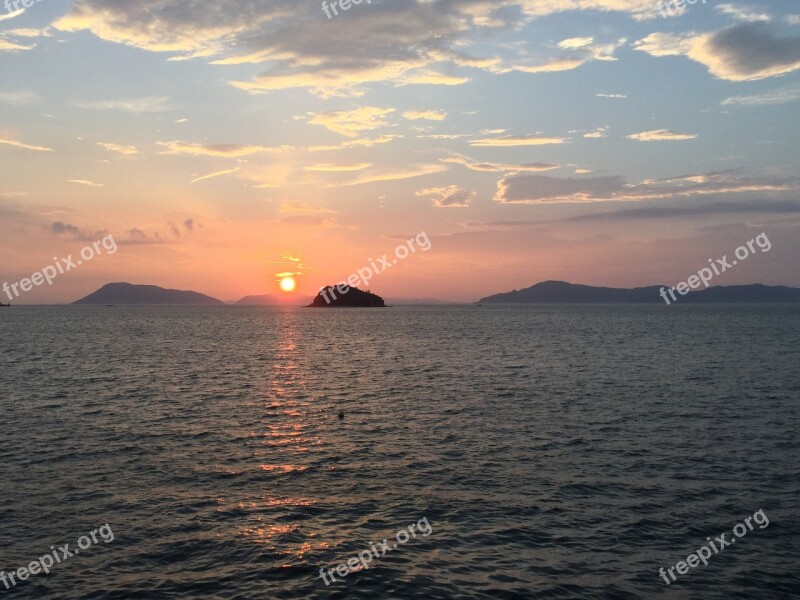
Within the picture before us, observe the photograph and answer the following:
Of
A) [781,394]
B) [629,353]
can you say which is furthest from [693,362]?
[781,394]

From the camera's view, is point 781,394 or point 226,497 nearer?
point 226,497

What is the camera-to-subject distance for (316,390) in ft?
216

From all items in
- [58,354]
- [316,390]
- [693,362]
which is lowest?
[693,362]

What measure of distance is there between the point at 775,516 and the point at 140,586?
1058 inches

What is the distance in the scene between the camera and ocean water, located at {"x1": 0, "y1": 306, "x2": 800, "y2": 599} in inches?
816

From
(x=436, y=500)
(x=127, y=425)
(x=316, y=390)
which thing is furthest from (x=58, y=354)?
(x=436, y=500)

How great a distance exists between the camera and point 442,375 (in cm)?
7744

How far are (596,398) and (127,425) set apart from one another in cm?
4292

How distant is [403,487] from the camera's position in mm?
29984

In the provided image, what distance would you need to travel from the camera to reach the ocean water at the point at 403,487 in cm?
2073

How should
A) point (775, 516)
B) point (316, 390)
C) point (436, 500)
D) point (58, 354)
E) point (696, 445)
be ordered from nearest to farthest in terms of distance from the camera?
point (775, 516) < point (436, 500) < point (696, 445) < point (316, 390) < point (58, 354)

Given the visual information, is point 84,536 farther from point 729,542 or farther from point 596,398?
point 596,398

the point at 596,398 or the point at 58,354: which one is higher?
the point at 58,354

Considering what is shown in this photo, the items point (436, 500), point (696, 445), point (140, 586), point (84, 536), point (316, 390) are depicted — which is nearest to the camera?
point (140, 586)
